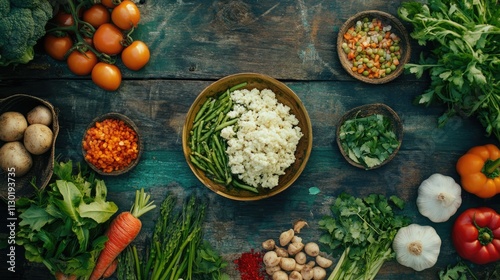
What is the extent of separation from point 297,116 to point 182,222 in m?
0.93

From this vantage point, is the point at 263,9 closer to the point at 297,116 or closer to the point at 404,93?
the point at 297,116

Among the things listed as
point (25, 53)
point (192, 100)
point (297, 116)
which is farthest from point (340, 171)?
point (25, 53)

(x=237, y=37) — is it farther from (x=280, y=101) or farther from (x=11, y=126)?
(x=11, y=126)

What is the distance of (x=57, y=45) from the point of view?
118 inches

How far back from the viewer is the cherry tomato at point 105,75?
9.87 feet

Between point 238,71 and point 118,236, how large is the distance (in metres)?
1.19

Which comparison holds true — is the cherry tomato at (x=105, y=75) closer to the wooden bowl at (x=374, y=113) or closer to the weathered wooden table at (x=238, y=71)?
the weathered wooden table at (x=238, y=71)

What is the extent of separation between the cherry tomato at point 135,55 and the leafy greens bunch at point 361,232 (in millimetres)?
1426

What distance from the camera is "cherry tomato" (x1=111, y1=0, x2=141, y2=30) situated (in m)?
2.93

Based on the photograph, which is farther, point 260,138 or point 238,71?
point 238,71

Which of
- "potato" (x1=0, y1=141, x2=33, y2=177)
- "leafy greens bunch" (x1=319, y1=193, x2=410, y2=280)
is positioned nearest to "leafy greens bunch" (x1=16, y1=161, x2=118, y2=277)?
"potato" (x1=0, y1=141, x2=33, y2=177)

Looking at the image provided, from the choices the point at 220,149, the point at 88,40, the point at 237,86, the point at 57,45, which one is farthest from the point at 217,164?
the point at 57,45

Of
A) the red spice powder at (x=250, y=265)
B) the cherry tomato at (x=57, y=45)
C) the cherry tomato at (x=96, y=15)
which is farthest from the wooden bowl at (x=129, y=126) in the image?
the red spice powder at (x=250, y=265)

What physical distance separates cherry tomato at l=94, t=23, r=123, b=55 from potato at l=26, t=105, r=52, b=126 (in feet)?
1.53
